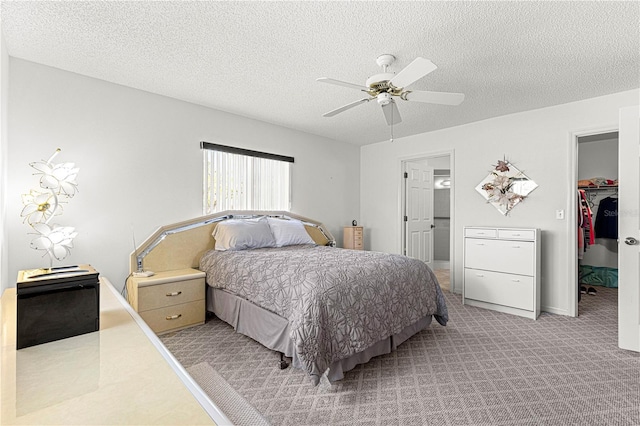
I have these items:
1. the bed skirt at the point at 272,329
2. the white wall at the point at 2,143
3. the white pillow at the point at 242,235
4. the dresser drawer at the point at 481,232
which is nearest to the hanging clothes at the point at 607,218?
the dresser drawer at the point at 481,232

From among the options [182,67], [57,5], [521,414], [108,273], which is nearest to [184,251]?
[108,273]

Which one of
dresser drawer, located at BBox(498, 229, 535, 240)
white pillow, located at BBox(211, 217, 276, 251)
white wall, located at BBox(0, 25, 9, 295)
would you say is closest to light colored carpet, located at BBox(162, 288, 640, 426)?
white pillow, located at BBox(211, 217, 276, 251)

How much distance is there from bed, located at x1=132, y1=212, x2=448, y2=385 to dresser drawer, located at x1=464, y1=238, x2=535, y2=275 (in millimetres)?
1230

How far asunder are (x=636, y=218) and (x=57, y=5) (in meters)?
4.55

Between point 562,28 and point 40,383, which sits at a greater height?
point 562,28

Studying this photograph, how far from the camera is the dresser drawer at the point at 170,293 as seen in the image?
9.18 feet

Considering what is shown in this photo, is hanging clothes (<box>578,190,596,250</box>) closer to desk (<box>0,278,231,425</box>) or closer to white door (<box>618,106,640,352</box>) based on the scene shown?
white door (<box>618,106,640,352</box>)

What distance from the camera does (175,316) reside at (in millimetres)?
2971

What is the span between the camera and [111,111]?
3027 millimetres

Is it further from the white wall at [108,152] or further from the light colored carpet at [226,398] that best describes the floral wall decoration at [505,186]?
the light colored carpet at [226,398]

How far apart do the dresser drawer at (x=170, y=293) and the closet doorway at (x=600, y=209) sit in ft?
18.0

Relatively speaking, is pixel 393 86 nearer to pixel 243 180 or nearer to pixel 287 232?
pixel 287 232

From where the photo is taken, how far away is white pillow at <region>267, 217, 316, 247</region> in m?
3.85

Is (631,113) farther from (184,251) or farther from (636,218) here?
(184,251)
